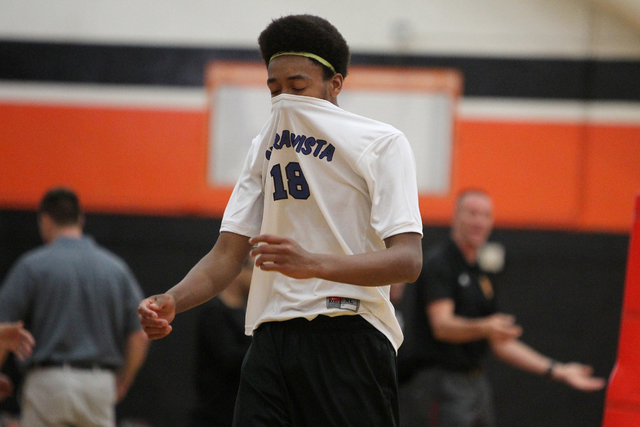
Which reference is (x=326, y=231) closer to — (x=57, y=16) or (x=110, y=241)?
(x=110, y=241)

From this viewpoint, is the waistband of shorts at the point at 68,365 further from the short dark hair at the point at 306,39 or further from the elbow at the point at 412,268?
A: the elbow at the point at 412,268

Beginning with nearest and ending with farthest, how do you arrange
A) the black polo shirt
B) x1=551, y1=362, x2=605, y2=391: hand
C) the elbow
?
the elbow → x1=551, y1=362, x2=605, y2=391: hand → the black polo shirt

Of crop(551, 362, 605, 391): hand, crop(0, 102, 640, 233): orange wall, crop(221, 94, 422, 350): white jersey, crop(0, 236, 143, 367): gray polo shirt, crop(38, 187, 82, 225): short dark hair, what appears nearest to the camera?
crop(221, 94, 422, 350): white jersey

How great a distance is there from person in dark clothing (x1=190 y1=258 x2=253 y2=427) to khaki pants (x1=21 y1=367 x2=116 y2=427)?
1.94 ft

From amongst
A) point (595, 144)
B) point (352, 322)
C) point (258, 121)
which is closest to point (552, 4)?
point (595, 144)

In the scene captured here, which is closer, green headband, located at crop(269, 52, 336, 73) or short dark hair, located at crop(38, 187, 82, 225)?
green headband, located at crop(269, 52, 336, 73)

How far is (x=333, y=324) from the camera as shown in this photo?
Answer: 2176 mm

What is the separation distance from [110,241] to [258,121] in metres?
1.83

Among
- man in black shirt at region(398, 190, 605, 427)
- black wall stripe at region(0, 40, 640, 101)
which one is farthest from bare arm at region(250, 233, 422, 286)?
black wall stripe at region(0, 40, 640, 101)

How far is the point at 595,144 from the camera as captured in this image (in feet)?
23.1

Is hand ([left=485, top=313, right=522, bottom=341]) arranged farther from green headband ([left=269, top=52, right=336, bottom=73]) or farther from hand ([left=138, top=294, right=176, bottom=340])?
hand ([left=138, top=294, right=176, bottom=340])

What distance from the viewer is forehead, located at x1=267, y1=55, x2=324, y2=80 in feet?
7.29

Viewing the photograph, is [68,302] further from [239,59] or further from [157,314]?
[239,59]

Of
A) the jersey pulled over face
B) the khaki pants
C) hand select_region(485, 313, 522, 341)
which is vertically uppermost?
the jersey pulled over face
